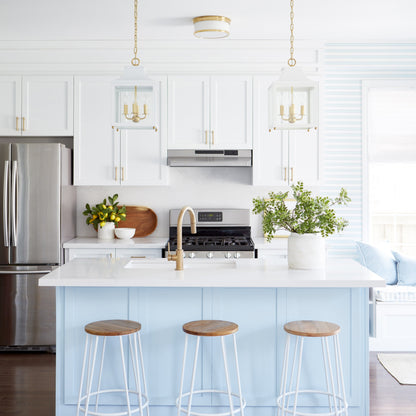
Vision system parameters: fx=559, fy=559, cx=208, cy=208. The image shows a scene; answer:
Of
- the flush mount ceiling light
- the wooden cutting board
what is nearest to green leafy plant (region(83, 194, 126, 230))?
the wooden cutting board

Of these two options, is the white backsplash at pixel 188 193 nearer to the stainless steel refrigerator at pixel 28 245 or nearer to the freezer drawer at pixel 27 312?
the stainless steel refrigerator at pixel 28 245

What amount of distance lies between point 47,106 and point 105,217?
1.14 m

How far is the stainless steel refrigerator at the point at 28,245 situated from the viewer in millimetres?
4766

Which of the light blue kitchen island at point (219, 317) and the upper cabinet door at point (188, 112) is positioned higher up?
the upper cabinet door at point (188, 112)

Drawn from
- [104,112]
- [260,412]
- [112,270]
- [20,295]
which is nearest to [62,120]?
[104,112]

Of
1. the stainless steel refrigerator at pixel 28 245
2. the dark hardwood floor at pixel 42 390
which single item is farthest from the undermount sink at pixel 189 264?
the stainless steel refrigerator at pixel 28 245

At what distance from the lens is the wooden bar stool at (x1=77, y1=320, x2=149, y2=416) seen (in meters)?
2.90

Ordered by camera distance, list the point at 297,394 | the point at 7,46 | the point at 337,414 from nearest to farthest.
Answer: the point at 337,414, the point at 297,394, the point at 7,46

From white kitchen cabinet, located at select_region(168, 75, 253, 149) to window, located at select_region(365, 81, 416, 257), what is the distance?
123cm

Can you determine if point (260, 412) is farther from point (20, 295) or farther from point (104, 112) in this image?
point (104, 112)

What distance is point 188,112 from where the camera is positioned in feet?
16.7

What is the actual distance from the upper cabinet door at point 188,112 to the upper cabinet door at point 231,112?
7 cm

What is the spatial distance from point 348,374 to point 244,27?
2.98 metres

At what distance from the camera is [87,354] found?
319 cm
